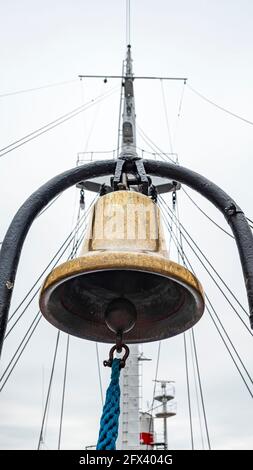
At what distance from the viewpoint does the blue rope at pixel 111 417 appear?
1.90 meters

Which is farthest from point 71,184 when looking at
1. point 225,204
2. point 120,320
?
point 120,320

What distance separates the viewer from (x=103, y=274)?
2.50m

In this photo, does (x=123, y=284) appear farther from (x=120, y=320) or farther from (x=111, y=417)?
(x=111, y=417)

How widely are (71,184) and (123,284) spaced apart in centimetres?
85

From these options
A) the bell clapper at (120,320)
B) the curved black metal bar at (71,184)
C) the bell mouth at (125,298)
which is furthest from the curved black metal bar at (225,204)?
the bell clapper at (120,320)

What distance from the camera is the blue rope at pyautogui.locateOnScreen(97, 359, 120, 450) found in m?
1.90

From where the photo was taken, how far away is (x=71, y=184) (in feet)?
9.90

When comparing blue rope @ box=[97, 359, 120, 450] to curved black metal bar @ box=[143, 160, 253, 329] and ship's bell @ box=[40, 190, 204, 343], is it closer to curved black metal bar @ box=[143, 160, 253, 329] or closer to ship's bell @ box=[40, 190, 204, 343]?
ship's bell @ box=[40, 190, 204, 343]

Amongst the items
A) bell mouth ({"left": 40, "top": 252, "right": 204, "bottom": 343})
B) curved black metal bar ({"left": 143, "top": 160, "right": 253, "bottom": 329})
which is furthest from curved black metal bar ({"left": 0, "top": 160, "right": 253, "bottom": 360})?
bell mouth ({"left": 40, "top": 252, "right": 204, "bottom": 343})

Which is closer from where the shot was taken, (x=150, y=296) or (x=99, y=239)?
(x=99, y=239)
